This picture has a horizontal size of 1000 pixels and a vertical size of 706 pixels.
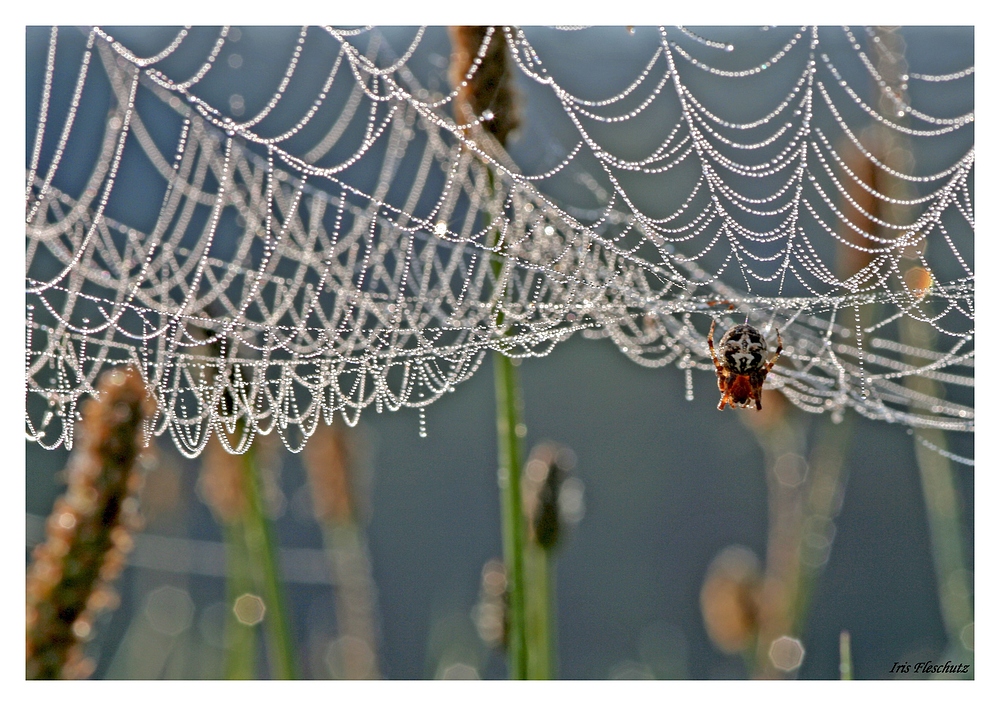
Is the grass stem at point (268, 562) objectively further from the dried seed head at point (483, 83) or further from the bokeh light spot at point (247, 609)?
the dried seed head at point (483, 83)

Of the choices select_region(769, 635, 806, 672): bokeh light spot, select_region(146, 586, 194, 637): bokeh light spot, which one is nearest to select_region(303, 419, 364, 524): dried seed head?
select_region(146, 586, 194, 637): bokeh light spot

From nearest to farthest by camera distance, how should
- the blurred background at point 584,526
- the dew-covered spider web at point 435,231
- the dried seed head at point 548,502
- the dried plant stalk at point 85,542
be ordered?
1. the dried plant stalk at point 85,542
2. the dried seed head at point 548,502
3. the dew-covered spider web at point 435,231
4. the blurred background at point 584,526

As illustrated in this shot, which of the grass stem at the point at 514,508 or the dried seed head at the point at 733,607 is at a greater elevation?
the grass stem at the point at 514,508

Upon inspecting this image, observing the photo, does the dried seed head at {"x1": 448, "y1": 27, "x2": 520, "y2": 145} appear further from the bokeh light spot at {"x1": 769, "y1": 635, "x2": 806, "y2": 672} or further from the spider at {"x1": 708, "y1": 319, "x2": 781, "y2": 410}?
the bokeh light spot at {"x1": 769, "y1": 635, "x2": 806, "y2": 672}

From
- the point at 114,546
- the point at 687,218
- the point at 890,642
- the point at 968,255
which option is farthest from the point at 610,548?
the point at 114,546

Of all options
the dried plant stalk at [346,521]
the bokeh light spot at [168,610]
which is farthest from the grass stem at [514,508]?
the bokeh light spot at [168,610]
